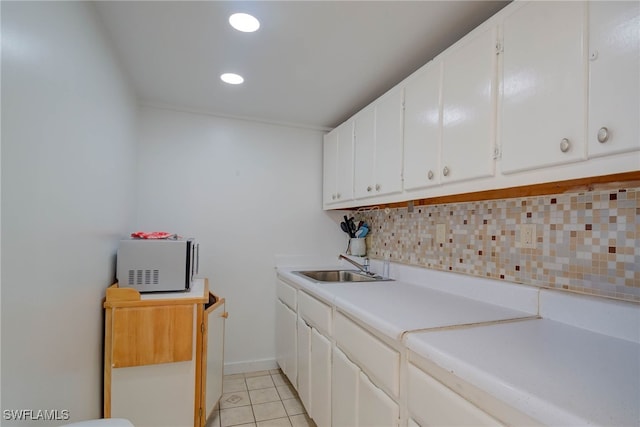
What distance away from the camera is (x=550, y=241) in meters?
1.32

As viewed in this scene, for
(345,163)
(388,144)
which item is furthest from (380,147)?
(345,163)

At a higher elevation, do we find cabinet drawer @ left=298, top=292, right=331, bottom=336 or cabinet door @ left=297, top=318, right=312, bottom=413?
cabinet drawer @ left=298, top=292, right=331, bottom=336

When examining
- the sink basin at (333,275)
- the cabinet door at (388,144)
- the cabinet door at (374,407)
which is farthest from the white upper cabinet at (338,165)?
the cabinet door at (374,407)

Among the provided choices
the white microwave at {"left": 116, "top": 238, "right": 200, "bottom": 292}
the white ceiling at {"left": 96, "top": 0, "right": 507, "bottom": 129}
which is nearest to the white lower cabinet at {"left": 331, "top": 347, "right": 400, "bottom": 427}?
the white microwave at {"left": 116, "top": 238, "right": 200, "bottom": 292}

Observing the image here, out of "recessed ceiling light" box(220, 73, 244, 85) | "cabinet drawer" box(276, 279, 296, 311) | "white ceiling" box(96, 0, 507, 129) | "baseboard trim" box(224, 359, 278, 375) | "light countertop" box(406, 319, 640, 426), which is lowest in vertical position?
"baseboard trim" box(224, 359, 278, 375)

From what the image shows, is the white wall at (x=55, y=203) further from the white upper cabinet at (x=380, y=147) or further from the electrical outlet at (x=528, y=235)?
the electrical outlet at (x=528, y=235)

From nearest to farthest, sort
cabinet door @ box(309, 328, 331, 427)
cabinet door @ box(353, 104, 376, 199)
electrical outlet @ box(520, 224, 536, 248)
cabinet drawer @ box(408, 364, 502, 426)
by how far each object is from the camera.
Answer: cabinet drawer @ box(408, 364, 502, 426) → electrical outlet @ box(520, 224, 536, 248) → cabinet door @ box(309, 328, 331, 427) → cabinet door @ box(353, 104, 376, 199)

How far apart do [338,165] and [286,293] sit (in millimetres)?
1126

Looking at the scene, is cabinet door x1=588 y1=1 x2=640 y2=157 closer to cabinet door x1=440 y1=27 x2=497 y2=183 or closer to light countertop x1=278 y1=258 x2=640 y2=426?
cabinet door x1=440 y1=27 x2=497 y2=183

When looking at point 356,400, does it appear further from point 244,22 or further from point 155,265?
point 244,22

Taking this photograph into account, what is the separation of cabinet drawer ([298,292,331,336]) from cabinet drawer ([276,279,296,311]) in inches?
5.7

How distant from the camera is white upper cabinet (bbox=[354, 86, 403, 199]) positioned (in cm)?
182

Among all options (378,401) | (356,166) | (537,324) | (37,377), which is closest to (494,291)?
(537,324)

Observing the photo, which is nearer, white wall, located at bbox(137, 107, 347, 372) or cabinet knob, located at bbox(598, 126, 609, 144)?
cabinet knob, located at bbox(598, 126, 609, 144)
